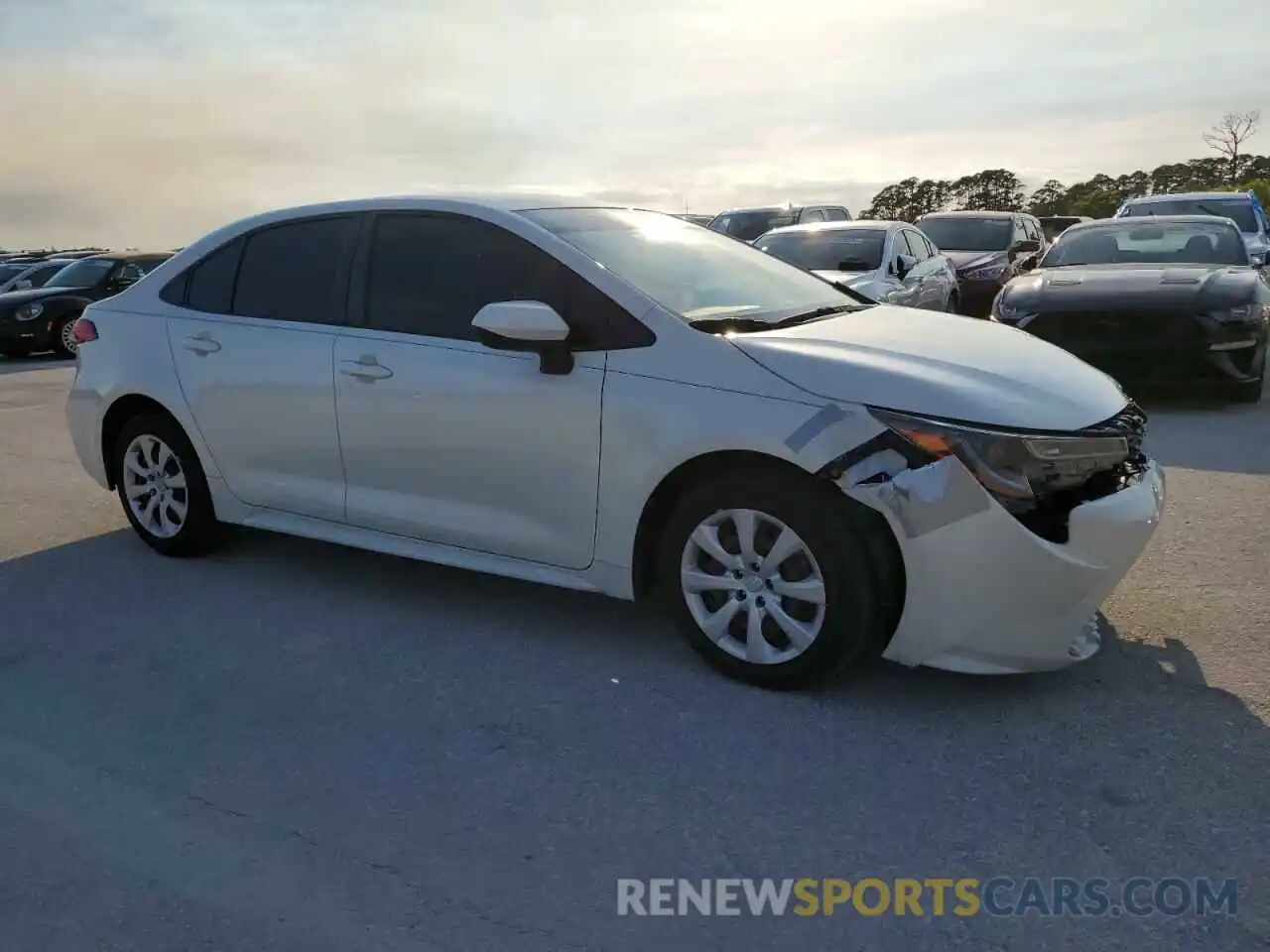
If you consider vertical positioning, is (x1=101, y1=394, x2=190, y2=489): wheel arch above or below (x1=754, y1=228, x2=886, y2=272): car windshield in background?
below

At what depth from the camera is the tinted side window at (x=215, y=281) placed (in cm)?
507

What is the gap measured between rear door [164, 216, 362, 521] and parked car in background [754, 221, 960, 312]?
656 cm

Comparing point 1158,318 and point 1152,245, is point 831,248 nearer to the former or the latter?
point 1152,245

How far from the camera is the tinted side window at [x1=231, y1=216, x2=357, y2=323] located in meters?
4.70

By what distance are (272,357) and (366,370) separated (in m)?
0.59

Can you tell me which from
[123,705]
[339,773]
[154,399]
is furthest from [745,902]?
[154,399]

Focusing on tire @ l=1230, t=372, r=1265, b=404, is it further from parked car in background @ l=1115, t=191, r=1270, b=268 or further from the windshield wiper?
parked car in background @ l=1115, t=191, r=1270, b=268

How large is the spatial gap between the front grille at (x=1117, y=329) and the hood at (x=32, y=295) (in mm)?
13699

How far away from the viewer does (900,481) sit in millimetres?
3305

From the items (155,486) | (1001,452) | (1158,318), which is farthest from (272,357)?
(1158,318)

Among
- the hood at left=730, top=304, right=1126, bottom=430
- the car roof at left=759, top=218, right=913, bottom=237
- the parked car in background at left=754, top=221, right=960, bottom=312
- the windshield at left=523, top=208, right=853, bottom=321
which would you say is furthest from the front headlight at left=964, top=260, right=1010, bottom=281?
the hood at left=730, top=304, right=1126, bottom=430

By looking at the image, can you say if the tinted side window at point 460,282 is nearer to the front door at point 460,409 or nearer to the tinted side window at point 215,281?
the front door at point 460,409

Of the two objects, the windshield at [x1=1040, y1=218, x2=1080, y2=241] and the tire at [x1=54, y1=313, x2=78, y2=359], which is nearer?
the tire at [x1=54, y1=313, x2=78, y2=359]

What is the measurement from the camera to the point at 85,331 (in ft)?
18.2
